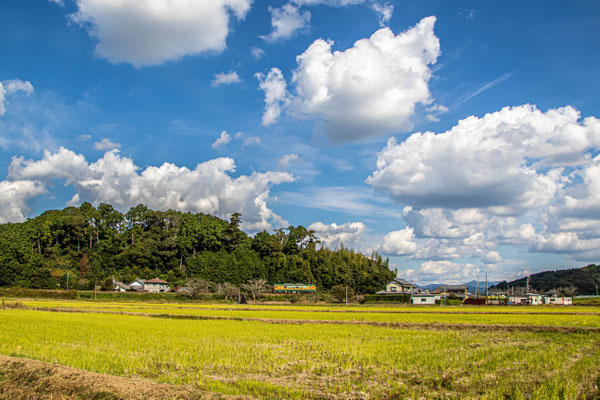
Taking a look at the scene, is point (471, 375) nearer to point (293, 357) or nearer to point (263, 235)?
point (293, 357)

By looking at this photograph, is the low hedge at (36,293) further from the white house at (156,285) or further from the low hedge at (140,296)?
the white house at (156,285)

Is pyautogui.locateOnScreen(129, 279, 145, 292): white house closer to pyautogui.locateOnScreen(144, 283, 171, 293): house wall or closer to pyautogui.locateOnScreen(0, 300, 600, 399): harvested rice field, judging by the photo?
pyautogui.locateOnScreen(144, 283, 171, 293): house wall

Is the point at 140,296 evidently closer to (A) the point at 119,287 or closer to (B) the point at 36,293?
(A) the point at 119,287

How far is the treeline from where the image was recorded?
81.0 metres

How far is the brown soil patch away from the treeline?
243 ft

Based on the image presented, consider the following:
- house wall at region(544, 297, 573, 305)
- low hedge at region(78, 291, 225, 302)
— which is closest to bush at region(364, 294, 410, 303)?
low hedge at region(78, 291, 225, 302)

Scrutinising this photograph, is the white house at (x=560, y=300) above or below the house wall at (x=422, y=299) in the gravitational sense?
below

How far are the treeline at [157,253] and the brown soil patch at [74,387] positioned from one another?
7394 centimetres

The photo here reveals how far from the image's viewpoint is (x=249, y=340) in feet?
55.2

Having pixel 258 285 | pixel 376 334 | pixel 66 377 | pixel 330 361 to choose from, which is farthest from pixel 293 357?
pixel 258 285

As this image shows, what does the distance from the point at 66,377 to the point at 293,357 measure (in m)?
6.35

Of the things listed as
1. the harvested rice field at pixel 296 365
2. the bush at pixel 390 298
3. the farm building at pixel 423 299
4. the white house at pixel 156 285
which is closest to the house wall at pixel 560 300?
the farm building at pixel 423 299

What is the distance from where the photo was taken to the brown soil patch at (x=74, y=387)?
7.50 metres

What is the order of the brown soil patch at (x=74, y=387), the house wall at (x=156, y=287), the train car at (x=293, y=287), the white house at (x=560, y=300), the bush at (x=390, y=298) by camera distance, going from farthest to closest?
the train car at (x=293, y=287), the house wall at (x=156, y=287), the white house at (x=560, y=300), the bush at (x=390, y=298), the brown soil patch at (x=74, y=387)
